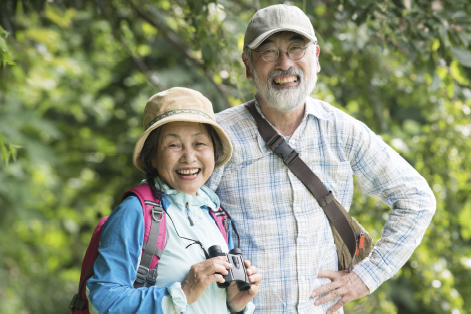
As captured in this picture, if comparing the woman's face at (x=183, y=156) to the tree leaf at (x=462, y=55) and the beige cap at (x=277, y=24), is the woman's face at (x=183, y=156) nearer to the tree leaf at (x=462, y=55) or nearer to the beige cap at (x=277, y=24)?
the beige cap at (x=277, y=24)

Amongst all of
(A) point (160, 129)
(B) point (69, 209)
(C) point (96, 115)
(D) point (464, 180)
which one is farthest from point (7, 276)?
(D) point (464, 180)

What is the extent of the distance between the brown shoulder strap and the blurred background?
2.90 feet

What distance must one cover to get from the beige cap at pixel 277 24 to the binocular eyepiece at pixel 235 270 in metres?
0.83

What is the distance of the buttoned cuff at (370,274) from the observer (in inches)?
76.9

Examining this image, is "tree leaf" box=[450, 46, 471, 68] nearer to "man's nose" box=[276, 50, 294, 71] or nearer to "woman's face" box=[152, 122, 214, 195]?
"man's nose" box=[276, 50, 294, 71]

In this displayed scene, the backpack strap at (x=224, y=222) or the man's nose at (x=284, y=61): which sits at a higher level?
the man's nose at (x=284, y=61)

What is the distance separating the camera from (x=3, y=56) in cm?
171

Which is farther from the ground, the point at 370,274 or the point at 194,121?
the point at 194,121

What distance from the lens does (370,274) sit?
196 cm

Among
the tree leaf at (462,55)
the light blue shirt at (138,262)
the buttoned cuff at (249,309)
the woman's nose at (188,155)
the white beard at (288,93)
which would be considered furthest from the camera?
the tree leaf at (462,55)

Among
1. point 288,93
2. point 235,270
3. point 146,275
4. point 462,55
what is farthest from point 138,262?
point 462,55

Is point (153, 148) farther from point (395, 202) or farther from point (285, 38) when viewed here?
point (395, 202)

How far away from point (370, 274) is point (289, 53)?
984 millimetres

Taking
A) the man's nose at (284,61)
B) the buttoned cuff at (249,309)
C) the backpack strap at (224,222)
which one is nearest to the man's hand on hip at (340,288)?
the buttoned cuff at (249,309)
